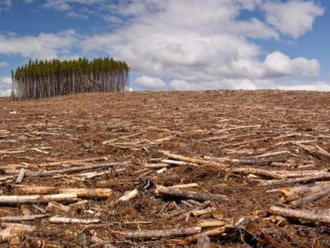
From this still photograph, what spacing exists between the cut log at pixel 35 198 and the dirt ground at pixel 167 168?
5 cm

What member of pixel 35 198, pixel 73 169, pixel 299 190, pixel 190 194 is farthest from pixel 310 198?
pixel 73 169

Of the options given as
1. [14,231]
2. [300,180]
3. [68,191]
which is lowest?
[14,231]

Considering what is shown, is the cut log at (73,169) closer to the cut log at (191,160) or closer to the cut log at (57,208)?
the cut log at (191,160)

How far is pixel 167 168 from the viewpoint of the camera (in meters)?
6.02

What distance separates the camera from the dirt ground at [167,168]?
4012 mm

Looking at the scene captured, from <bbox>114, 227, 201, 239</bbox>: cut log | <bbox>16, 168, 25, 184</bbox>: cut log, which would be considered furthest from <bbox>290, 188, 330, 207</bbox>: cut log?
<bbox>16, 168, 25, 184</bbox>: cut log

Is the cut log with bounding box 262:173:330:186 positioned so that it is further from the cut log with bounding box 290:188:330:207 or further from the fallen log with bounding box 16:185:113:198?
the fallen log with bounding box 16:185:113:198

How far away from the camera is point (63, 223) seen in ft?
14.3

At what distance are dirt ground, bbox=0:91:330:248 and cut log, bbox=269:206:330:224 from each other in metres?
0.05

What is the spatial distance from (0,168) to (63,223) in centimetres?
215

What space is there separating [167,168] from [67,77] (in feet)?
85.2

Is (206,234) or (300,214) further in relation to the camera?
(300,214)

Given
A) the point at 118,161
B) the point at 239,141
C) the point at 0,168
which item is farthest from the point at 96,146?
the point at 239,141

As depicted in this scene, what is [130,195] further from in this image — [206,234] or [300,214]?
[300,214]
